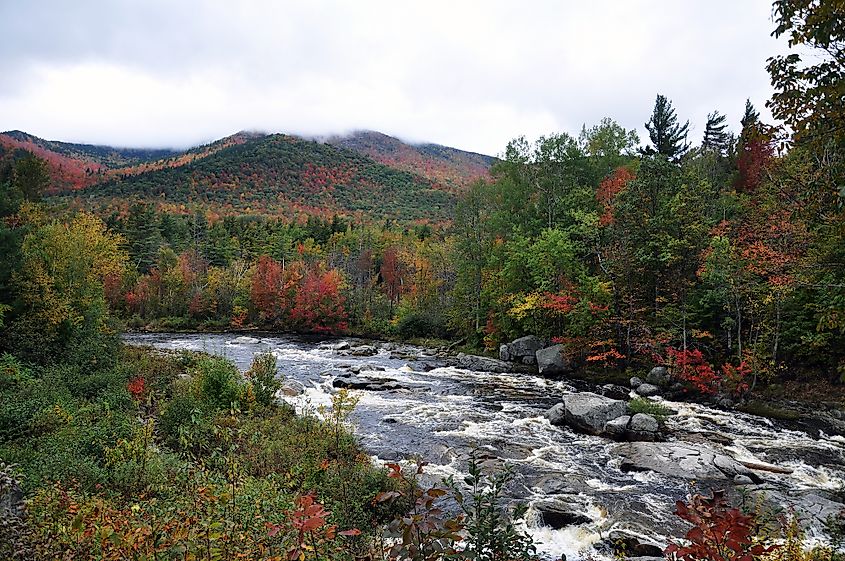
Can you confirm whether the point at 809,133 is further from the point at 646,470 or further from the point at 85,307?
the point at 85,307

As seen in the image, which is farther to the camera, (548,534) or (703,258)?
(703,258)

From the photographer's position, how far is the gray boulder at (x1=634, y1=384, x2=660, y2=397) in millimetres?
20031

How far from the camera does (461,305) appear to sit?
115 ft

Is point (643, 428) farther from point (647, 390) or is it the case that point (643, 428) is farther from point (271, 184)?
point (271, 184)

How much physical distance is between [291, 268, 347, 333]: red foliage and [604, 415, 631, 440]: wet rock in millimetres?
Result: 32474

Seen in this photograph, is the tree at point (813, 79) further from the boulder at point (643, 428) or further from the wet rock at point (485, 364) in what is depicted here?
the wet rock at point (485, 364)

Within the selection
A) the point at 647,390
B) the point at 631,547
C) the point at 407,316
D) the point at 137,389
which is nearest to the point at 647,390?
the point at 647,390

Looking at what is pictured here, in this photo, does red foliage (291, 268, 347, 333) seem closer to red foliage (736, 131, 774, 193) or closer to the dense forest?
the dense forest

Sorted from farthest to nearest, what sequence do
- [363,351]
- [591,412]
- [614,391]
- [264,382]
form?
[363,351] → [614,391] → [264,382] → [591,412]

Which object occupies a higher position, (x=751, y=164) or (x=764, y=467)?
(x=751, y=164)

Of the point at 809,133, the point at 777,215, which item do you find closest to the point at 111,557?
the point at 809,133

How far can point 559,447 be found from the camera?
13805 mm

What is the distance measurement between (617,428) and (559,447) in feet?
6.70

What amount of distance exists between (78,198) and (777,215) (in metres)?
113
